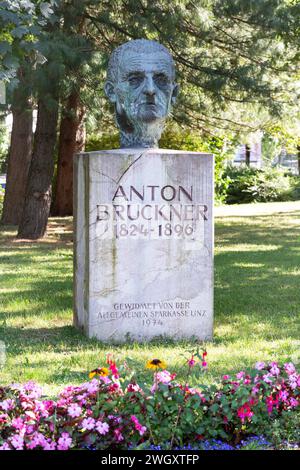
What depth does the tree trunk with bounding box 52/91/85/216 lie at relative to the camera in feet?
56.3

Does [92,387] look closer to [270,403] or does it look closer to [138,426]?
[138,426]

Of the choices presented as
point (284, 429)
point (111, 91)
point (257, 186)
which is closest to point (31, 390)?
point (284, 429)

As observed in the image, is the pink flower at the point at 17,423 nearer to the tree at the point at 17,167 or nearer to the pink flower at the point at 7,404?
the pink flower at the point at 7,404

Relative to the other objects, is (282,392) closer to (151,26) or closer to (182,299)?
(182,299)

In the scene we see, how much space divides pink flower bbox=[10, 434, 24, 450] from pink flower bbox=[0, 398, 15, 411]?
309 mm

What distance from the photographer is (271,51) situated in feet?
45.9

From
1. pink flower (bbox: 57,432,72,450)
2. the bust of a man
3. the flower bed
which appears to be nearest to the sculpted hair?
the bust of a man

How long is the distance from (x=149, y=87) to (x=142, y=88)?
7 cm

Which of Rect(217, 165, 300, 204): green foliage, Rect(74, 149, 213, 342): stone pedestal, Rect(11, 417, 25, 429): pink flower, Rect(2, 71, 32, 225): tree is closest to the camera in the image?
Rect(11, 417, 25, 429): pink flower

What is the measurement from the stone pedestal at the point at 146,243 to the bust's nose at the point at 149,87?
0.54m

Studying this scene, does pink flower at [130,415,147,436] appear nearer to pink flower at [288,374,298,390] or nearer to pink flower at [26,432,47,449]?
pink flower at [26,432,47,449]

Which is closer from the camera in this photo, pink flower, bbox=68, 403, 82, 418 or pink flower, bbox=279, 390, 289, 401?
pink flower, bbox=68, 403, 82, 418

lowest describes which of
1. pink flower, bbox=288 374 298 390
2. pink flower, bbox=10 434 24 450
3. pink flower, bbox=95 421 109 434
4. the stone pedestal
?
pink flower, bbox=10 434 24 450

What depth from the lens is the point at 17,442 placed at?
385cm
